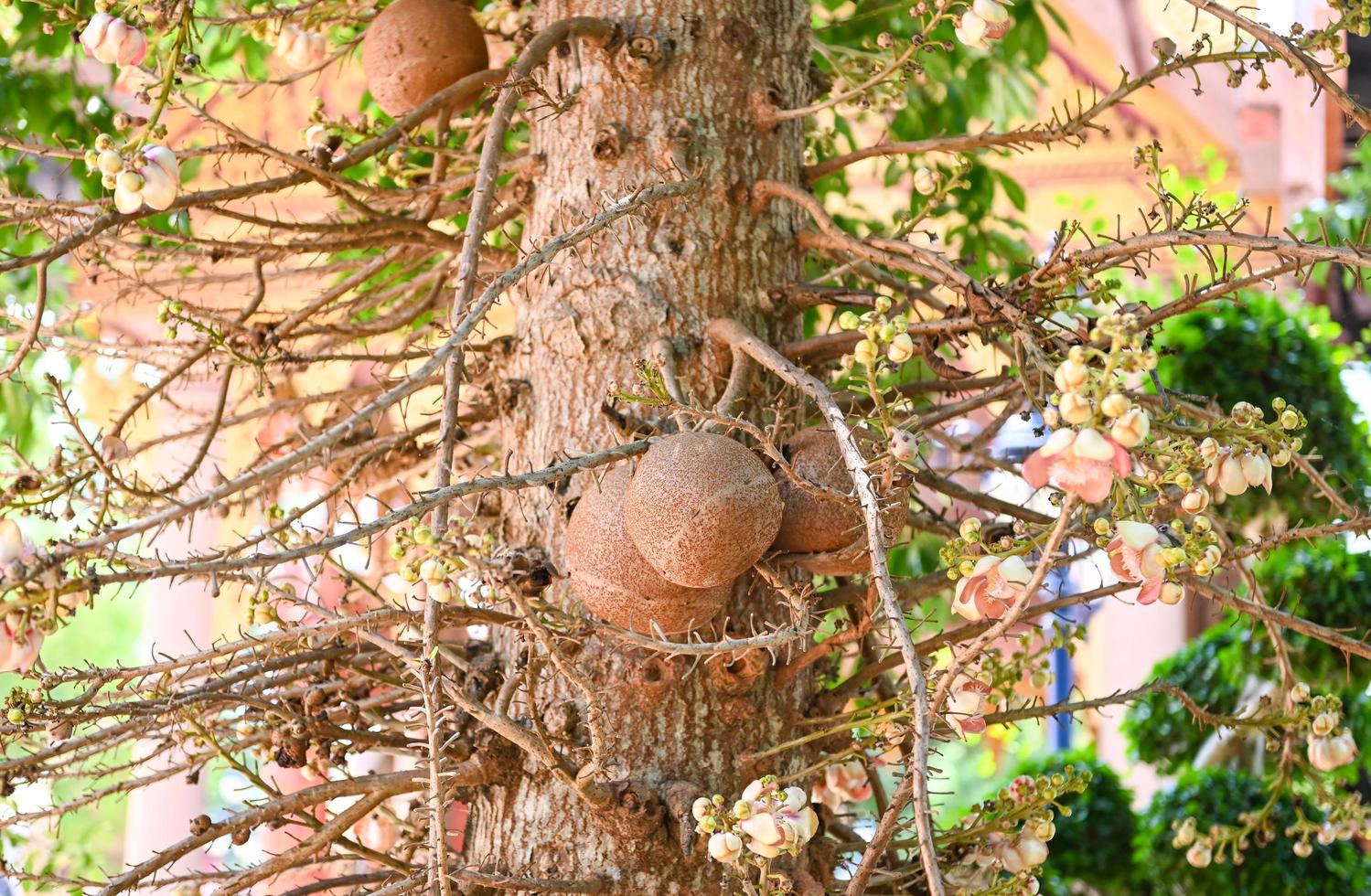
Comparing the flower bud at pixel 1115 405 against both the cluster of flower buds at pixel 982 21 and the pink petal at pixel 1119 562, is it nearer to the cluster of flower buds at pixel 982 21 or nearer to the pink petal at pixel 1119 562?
the pink petal at pixel 1119 562

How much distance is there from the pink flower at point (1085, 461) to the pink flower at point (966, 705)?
32 centimetres

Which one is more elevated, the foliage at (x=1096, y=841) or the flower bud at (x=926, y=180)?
the flower bud at (x=926, y=180)

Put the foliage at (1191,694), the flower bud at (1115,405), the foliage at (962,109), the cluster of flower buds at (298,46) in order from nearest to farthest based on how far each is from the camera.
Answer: the flower bud at (1115,405) < the cluster of flower buds at (298,46) < the foliage at (962,109) < the foliage at (1191,694)

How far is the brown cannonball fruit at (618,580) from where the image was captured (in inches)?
44.4

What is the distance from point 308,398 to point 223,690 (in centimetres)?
44

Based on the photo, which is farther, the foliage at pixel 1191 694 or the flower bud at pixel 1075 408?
the foliage at pixel 1191 694

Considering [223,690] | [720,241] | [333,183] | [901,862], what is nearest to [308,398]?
[333,183]

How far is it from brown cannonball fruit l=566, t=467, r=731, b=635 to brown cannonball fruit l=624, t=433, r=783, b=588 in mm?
26

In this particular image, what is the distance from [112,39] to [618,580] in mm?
633

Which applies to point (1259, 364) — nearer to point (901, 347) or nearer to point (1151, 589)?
point (1151, 589)

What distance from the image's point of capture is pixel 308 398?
65.0 inches

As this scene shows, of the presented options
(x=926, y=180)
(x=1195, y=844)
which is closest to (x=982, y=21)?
(x=926, y=180)

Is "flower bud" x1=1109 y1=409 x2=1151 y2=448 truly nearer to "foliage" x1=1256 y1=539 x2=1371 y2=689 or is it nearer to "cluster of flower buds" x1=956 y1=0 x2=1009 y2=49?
"cluster of flower buds" x1=956 y1=0 x2=1009 y2=49

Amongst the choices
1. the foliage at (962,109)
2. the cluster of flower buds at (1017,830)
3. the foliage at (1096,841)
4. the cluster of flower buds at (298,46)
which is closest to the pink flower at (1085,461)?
the cluster of flower buds at (1017,830)
